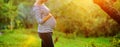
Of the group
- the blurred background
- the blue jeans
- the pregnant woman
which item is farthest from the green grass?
the pregnant woman

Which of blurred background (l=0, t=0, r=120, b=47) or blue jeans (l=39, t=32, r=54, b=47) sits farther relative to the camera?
blurred background (l=0, t=0, r=120, b=47)

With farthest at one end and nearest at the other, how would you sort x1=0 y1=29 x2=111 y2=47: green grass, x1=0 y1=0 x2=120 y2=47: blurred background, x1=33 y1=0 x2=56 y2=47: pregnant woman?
x1=0 y1=0 x2=120 y2=47: blurred background → x1=0 y1=29 x2=111 y2=47: green grass → x1=33 y1=0 x2=56 y2=47: pregnant woman

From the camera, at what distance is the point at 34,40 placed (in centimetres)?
668

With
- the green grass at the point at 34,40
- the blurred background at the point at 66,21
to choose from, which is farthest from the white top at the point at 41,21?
the blurred background at the point at 66,21

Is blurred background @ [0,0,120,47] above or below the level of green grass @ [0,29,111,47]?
above

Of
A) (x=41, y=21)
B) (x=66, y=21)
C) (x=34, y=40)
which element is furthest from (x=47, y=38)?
(x=66, y=21)

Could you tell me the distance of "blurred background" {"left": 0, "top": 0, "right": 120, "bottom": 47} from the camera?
7.01m

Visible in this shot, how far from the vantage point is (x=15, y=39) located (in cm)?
664

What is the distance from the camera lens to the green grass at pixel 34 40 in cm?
643

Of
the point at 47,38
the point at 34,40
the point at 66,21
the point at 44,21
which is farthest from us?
the point at 66,21

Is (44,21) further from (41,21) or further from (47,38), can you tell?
(47,38)

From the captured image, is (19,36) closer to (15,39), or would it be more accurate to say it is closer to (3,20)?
(15,39)

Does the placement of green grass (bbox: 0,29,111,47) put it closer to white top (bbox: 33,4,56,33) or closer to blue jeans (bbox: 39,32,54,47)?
blue jeans (bbox: 39,32,54,47)

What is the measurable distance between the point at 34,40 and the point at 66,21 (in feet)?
2.99
